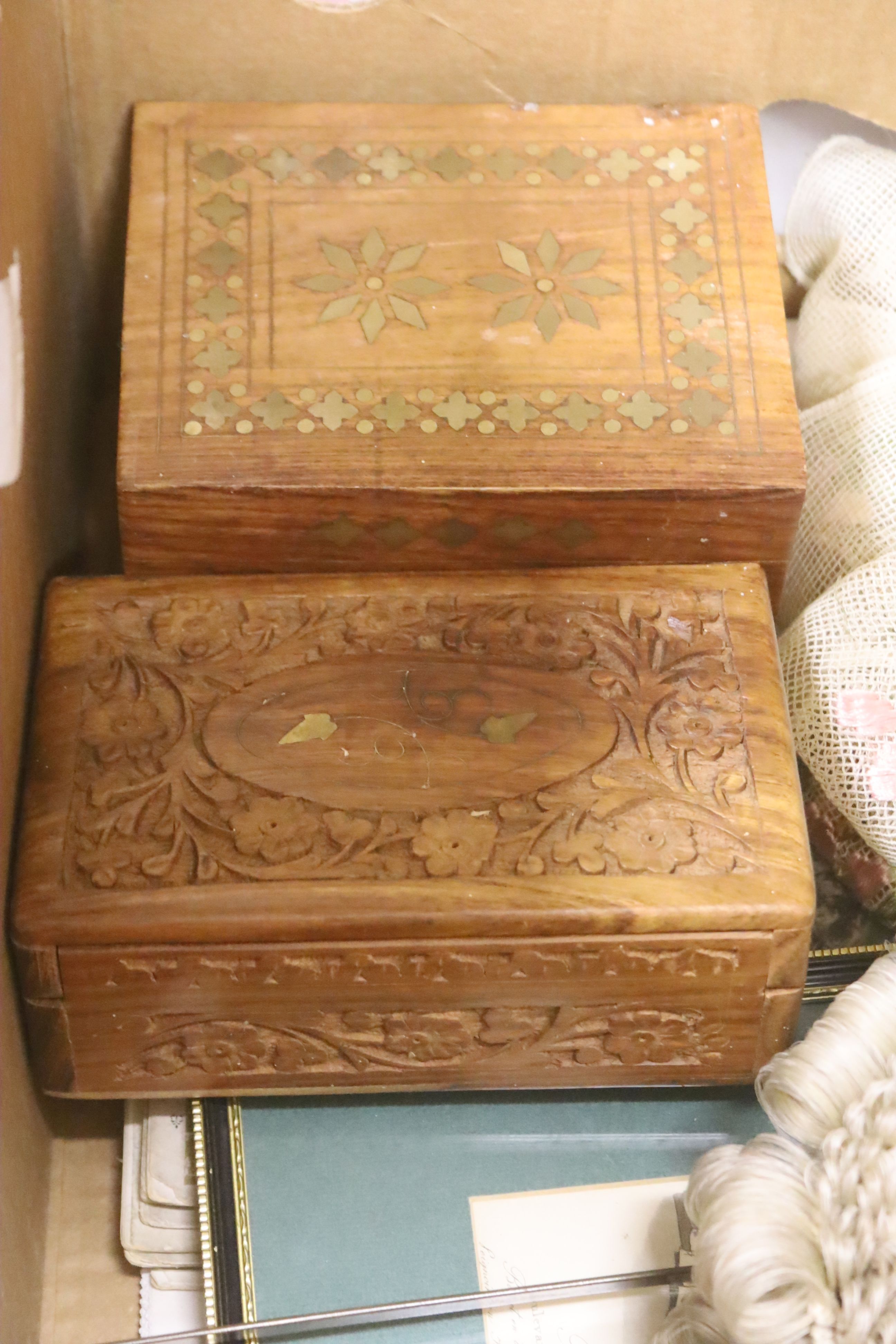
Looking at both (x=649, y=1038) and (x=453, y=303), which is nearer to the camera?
(x=649, y=1038)

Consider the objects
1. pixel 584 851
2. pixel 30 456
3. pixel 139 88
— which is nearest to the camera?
Answer: pixel 584 851

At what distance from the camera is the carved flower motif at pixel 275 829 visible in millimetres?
725

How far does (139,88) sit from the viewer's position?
96cm

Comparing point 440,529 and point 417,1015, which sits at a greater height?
point 440,529

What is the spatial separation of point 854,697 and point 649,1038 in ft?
0.78

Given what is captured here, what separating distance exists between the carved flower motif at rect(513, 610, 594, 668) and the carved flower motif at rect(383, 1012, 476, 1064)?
21 cm

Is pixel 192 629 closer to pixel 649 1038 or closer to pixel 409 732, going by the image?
pixel 409 732

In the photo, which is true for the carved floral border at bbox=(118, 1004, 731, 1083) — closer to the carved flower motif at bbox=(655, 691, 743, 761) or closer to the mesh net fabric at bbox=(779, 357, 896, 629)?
the carved flower motif at bbox=(655, 691, 743, 761)

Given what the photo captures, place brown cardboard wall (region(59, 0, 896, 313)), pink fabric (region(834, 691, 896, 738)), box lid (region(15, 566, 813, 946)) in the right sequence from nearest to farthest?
box lid (region(15, 566, 813, 946)) < pink fabric (region(834, 691, 896, 738)) < brown cardboard wall (region(59, 0, 896, 313))

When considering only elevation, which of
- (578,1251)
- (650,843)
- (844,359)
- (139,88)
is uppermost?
(139,88)

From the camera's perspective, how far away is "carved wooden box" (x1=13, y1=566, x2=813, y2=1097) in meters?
0.71

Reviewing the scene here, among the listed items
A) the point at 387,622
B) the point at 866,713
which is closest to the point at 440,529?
the point at 387,622

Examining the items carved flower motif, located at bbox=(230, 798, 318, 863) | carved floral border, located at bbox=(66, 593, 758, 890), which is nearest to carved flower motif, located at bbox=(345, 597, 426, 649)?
carved floral border, located at bbox=(66, 593, 758, 890)

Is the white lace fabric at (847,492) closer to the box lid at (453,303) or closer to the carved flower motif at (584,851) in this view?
the box lid at (453,303)
